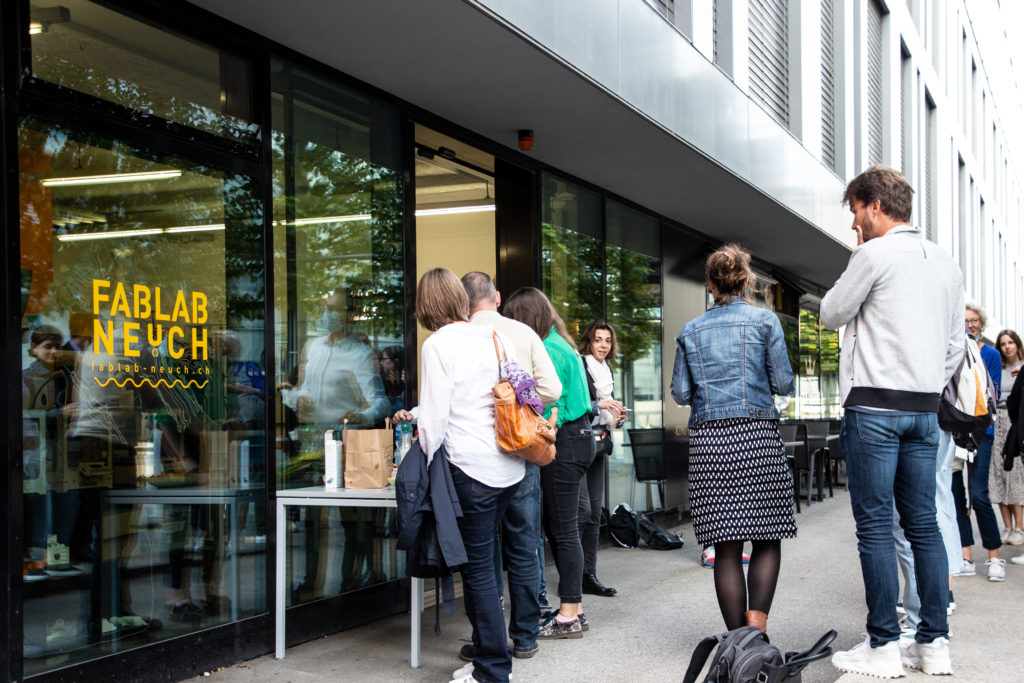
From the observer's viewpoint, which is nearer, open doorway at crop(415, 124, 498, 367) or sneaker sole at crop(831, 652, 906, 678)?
sneaker sole at crop(831, 652, 906, 678)

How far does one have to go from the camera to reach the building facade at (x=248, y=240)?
159 inches

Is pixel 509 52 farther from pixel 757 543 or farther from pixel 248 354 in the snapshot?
pixel 757 543

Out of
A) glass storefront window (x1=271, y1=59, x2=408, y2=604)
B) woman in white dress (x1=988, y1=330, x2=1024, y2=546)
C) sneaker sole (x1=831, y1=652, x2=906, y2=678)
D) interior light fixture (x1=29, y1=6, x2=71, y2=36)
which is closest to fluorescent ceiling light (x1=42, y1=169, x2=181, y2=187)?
interior light fixture (x1=29, y1=6, x2=71, y2=36)

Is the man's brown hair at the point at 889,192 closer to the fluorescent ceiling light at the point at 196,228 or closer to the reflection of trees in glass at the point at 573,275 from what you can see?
the fluorescent ceiling light at the point at 196,228

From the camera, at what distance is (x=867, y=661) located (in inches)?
164

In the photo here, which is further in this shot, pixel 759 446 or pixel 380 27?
pixel 380 27

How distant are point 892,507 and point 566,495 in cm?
180

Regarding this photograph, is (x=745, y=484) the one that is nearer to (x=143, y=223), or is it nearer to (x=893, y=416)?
(x=893, y=416)

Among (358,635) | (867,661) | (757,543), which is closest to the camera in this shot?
(867,661)

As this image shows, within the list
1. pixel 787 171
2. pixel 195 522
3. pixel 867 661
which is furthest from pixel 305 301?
pixel 787 171

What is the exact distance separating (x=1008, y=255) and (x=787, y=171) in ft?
121

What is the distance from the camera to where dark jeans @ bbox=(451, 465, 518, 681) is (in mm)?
4133

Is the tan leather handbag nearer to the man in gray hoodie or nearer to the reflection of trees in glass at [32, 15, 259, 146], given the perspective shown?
the man in gray hoodie

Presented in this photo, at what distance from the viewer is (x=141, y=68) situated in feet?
14.9
